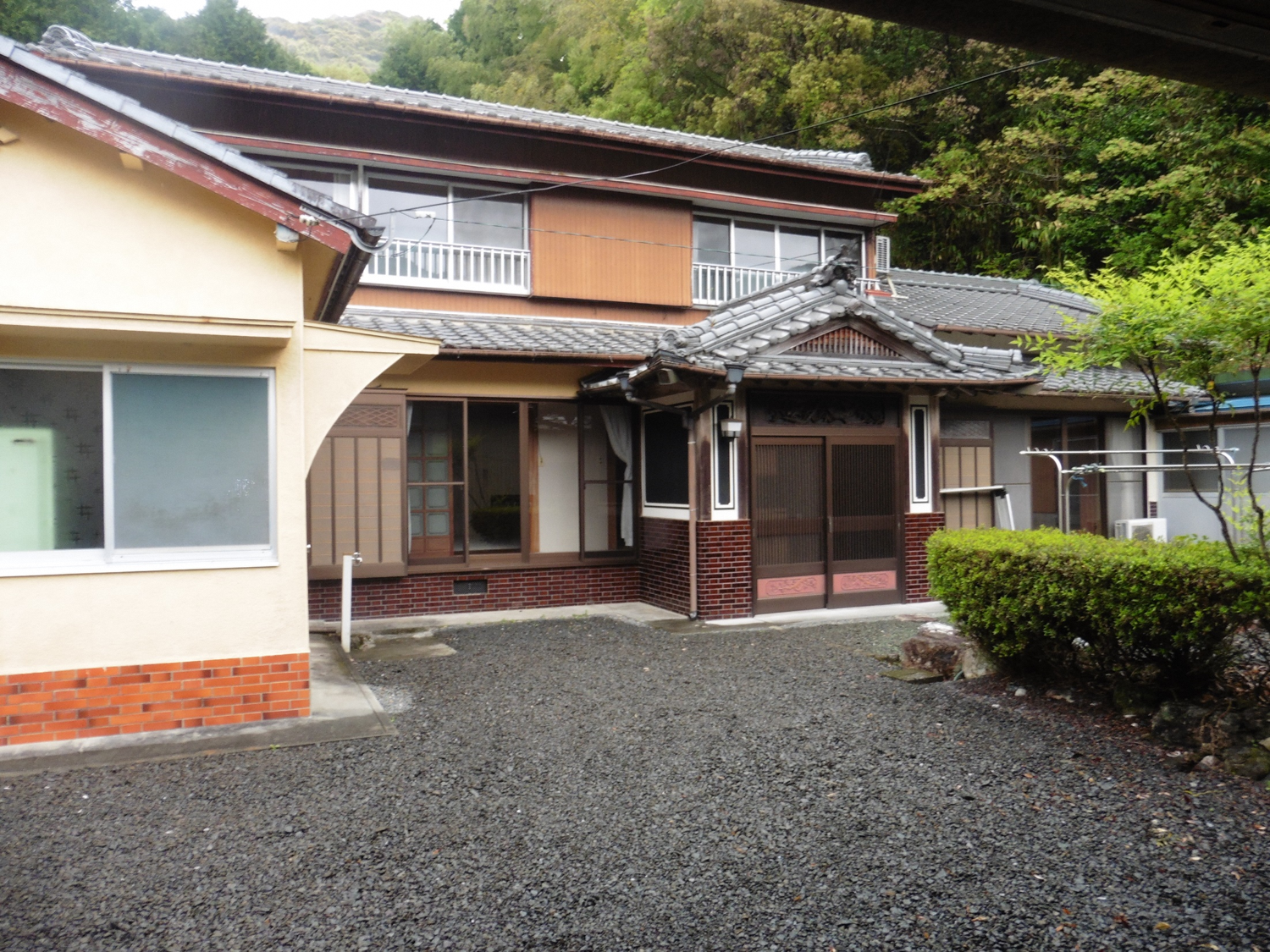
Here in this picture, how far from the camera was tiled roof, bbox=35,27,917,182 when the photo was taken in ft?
34.4

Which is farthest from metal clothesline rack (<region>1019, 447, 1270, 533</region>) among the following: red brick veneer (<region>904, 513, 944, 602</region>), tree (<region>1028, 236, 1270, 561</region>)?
red brick veneer (<region>904, 513, 944, 602</region>)

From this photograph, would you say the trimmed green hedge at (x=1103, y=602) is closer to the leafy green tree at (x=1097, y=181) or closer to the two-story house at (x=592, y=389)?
the two-story house at (x=592, y=389)

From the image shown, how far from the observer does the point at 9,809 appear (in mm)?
4574

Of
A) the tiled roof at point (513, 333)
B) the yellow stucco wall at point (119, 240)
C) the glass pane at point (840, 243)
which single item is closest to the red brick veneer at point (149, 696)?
the yellow stucco wall at point (119, 240)

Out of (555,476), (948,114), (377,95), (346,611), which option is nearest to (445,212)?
(377,95)

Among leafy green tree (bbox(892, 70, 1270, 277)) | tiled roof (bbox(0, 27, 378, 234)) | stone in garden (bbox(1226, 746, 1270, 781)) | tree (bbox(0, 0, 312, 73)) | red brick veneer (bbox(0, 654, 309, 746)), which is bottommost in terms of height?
stone in garden (bbox(1226, 746, 1270, 781))

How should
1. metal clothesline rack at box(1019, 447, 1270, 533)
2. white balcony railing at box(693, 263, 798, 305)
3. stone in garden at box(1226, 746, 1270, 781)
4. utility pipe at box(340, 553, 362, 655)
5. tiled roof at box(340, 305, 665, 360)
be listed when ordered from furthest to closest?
1. white balcony railing at box(693, 263, 798, 305)
2. tiled roof at box(340, 305, 665, 360)
3. utility pipe at box(340, 553, 362, 655)
4. metal clothesline rack at box(1019, 447, 1270, 533)
5. stone in garden at box(1226, 746, 1270, 781)

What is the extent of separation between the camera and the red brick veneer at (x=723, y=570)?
10125mm

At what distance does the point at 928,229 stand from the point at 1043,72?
14.9 feet

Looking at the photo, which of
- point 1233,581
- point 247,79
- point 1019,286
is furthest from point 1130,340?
point 1019,286

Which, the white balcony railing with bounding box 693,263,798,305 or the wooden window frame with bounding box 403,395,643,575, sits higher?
the white balcony railing with bounding box 693,263,798,305

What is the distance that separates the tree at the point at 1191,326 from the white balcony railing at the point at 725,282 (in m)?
7.35

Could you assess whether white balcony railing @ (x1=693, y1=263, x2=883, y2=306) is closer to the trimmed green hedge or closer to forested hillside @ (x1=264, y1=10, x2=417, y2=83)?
the trimmed green hedge

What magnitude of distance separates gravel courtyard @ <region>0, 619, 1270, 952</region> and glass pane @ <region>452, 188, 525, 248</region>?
7049 mm
